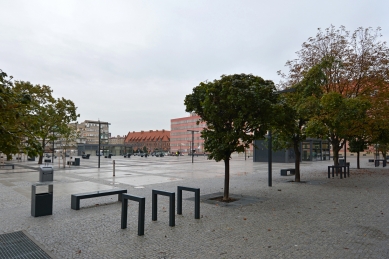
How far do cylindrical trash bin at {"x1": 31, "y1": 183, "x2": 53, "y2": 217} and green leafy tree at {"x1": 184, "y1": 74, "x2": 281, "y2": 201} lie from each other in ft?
16.2

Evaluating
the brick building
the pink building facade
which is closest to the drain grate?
the pink building facade

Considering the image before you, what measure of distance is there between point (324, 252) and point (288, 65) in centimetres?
1651

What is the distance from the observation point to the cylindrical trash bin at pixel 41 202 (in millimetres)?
7434

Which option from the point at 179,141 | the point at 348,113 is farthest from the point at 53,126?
the point at 179,141

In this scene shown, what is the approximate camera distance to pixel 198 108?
10266 millimetres

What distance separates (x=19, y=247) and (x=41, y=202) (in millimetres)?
2404

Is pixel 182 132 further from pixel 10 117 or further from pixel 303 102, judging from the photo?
pixel 10 117

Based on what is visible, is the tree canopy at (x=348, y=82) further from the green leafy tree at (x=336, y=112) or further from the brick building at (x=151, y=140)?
the brick building at (x=151, y=140)

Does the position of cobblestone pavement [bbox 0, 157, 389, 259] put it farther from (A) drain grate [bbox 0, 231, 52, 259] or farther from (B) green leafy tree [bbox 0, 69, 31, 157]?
(B) green leafy tree [bbox 0, 69, 31, 157]

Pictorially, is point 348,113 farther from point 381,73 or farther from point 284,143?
point 381,73

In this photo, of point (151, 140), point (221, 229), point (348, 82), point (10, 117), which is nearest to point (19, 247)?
point (10, 117)

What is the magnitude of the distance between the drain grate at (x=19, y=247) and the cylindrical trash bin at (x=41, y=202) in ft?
4.63

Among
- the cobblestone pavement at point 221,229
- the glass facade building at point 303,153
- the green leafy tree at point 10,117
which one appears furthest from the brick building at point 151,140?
the green leafy tree at point 10,117

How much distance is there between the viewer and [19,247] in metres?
5.25
